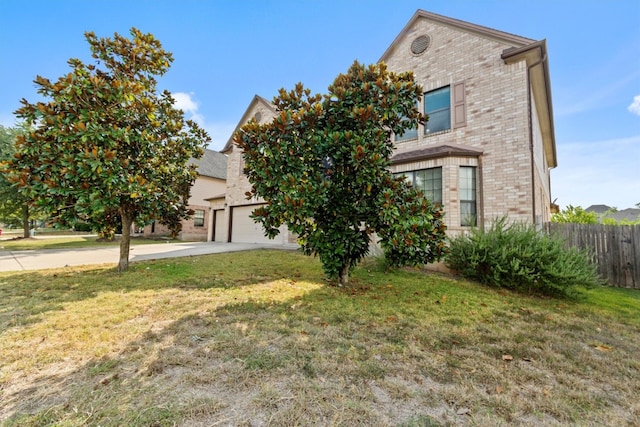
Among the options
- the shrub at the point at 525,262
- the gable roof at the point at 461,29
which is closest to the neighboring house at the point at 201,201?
the gable roof at the point at 461,29

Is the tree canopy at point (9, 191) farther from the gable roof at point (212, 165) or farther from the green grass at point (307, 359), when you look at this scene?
the green grass at point (307, 359)

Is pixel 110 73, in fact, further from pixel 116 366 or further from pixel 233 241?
pixel 233 241

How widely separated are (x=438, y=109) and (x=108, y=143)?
10.2 m

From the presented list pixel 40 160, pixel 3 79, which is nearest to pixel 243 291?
pixel 40 160

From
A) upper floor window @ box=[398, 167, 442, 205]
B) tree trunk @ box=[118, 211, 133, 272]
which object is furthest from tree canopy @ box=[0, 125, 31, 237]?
upper floor window @ box=[398, 167, 442, 205]

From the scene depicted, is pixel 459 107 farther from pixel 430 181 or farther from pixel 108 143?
pixel 108 143

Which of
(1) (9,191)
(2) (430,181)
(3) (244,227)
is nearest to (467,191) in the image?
(2) (430,181)

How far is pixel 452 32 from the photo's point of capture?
9.93m

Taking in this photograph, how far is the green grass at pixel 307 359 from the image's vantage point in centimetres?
191

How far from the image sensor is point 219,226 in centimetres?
1808

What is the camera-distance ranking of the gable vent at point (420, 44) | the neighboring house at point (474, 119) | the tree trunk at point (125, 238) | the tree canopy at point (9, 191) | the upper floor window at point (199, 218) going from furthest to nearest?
the upper floor window at point (199, 218) < the tree canopy at point (9, 191) < the gable vent at point (420, 44) < the neighboring house at point (474, 119) < the tree trunk at point (125, 238)

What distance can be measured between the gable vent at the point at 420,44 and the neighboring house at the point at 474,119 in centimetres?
4

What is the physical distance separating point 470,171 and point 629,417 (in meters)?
8.08

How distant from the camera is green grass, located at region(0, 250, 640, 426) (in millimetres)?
1908
